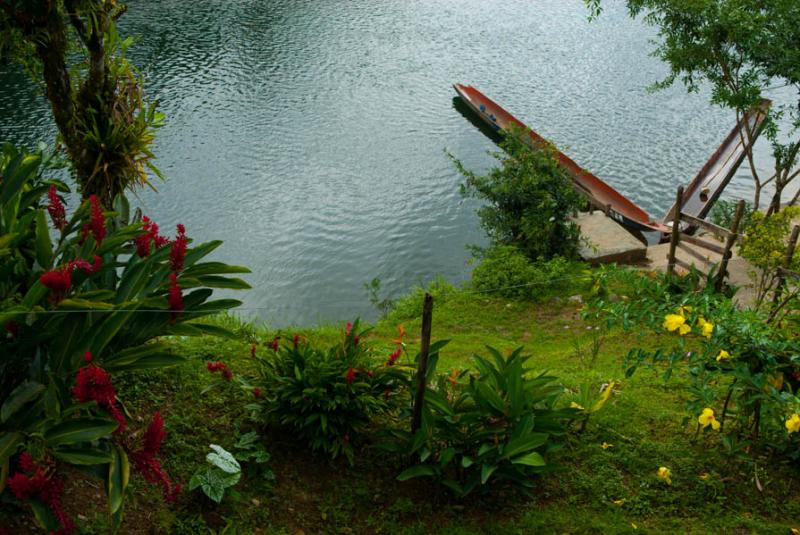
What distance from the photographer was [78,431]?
336cm

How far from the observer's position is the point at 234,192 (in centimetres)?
1410

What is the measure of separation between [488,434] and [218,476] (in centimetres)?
156

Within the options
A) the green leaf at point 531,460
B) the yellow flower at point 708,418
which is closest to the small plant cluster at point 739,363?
the yellow flower at point 708,418

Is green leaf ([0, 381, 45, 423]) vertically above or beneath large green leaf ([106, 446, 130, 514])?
above

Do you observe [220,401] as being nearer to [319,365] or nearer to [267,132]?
[319,365]

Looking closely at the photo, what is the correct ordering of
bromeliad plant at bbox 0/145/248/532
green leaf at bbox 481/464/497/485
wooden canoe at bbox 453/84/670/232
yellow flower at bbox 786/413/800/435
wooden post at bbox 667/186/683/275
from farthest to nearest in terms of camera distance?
1. wooden canoe at bbox 453/84/670/232
2. wooden post at bbox 667/186/683/275
3. green leaf at bbox 481/464/497/485
4. yellow flower at bbox 786/413/800/435
5. bromeliad plant at bbox 0/145/248/532

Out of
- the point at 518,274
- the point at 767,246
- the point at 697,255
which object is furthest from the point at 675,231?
the point at 767,246

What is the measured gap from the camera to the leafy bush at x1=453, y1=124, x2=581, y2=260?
33.2 feet

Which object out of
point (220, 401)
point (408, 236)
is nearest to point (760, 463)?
point (220, 401)

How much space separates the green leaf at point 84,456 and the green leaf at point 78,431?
0.04 meters

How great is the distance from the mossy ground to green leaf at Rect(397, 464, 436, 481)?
0.18m

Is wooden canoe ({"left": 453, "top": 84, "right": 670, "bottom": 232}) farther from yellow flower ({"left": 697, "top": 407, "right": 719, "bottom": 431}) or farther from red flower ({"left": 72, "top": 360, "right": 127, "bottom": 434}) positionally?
red flower ({"left": 72, "top": 360, "right": 127, "bottom": 434})

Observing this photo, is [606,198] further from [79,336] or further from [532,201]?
[79,336]

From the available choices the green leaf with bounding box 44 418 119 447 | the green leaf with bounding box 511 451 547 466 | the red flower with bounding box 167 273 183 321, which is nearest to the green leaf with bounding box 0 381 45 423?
the green leaf with bounding box 44 418 119 447
